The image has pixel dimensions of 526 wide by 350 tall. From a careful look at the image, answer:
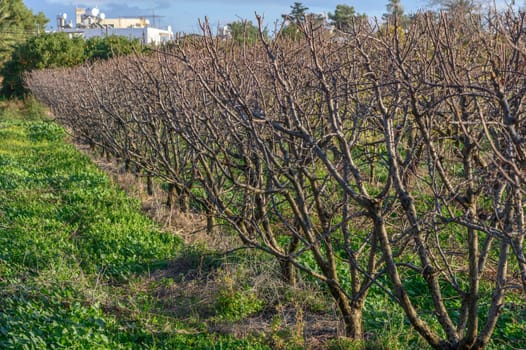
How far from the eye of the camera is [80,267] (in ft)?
23.7

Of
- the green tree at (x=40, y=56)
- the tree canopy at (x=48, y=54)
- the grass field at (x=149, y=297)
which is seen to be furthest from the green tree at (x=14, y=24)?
the grass field at (x=149, y=297)

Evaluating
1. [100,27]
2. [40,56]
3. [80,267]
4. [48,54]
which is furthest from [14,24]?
[80,267]

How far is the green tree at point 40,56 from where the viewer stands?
35906 mm

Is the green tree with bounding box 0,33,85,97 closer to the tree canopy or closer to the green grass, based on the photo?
the tree canopy

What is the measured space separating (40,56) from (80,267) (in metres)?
31.5

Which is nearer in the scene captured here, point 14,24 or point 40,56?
point 40,56

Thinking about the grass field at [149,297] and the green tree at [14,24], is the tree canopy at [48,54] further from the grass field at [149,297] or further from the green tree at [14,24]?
the grass field at [149,297]

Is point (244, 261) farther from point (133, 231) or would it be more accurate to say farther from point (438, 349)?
point (438, 349)

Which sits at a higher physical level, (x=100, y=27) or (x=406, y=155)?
(x=100, y=27)

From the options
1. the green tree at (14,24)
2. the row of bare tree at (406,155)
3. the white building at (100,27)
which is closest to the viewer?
the row of bare tree at (406,155)

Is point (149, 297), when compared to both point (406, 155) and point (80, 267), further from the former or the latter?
point (406, 155)

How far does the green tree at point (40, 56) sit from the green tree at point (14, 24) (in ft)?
23.5

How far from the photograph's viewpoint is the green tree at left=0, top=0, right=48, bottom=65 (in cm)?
4781

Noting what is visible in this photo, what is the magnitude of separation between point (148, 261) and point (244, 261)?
1276mm
